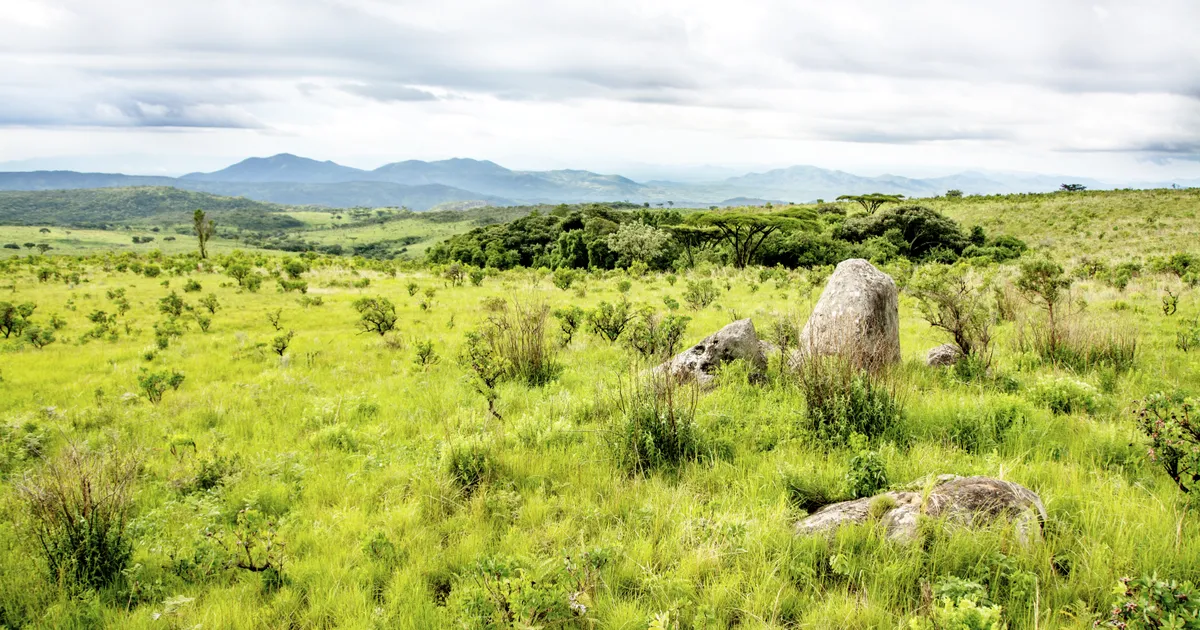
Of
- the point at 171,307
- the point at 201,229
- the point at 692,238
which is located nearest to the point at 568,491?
the point at 171,307

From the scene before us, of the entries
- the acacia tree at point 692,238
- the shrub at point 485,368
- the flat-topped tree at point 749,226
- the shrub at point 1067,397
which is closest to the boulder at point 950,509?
the shrub at point 1067,397

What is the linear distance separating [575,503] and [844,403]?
335 centimetres

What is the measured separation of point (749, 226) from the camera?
46.8 meters

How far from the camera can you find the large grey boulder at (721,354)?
8.70m

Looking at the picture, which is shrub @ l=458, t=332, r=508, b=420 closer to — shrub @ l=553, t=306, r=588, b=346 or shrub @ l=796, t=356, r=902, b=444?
shrub @ l=553, t=306, r=588, b=346

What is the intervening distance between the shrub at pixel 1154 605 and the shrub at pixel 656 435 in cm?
342

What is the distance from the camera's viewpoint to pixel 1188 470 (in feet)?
14.5

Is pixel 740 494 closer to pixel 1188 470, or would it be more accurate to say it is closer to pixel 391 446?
pixel 1188 470

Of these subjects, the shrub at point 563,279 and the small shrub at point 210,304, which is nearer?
the small shrub at point 210,304

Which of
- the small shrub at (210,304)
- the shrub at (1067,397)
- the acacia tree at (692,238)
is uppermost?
the acacia tree at (692,238)

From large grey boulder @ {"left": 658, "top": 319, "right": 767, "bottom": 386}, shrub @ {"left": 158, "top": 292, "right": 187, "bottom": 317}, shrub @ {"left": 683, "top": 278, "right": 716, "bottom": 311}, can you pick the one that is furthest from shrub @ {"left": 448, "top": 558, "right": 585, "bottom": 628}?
shrub @ {"left": 158, "top": 292, "right": 187, "bottom": 317}

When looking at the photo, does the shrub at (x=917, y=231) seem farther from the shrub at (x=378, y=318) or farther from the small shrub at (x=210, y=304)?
the small shrub at (x=210, y=304)

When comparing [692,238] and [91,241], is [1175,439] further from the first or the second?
[91,241]

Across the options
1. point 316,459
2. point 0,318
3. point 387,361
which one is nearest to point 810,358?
point 316,459
